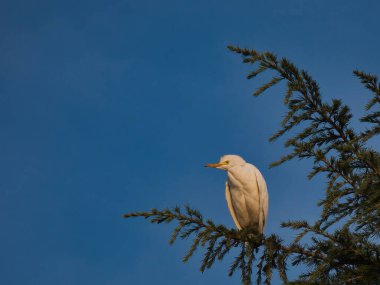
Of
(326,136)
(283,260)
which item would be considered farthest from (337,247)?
(326,136)

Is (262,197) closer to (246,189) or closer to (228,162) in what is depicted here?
(246,189)

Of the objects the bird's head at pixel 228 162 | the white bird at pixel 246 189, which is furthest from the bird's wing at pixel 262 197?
the bird's head at pixel 228 162

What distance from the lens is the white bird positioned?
337 inches

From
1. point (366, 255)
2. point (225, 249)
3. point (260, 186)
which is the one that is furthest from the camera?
point (260, 186)

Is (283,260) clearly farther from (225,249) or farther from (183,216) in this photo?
(183,216)

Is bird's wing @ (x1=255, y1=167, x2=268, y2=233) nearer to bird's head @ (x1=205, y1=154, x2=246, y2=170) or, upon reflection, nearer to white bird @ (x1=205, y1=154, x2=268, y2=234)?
white bird @ (x1=205, y1=154, x2=268, y2=234)

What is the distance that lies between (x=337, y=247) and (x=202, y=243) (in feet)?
4.80

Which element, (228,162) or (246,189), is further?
(228,162)

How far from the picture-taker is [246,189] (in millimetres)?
8586

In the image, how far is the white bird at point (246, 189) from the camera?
28.1 feet

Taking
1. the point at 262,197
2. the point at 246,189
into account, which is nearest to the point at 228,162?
the point at 246,189

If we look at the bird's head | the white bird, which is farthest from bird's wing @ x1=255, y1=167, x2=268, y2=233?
the bird's head

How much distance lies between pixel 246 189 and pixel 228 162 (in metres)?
0.62

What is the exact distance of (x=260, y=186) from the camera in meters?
8.56
